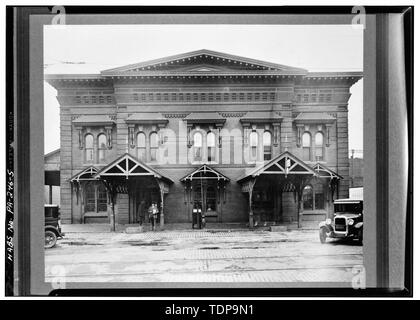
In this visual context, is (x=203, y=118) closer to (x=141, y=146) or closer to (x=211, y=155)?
(x=211, y=155)

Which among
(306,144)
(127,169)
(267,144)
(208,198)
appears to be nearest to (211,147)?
(208,198)

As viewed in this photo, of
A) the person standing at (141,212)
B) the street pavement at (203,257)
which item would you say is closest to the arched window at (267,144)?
the street pavement at (203,257)

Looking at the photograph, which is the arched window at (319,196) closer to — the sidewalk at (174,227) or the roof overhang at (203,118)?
the sidewalk at (174,227)

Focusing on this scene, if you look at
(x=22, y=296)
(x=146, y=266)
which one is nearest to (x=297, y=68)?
(x=146, y=266)

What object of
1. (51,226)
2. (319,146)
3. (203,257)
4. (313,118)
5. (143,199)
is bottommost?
(203,257)

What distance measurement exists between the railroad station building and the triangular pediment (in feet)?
0.07

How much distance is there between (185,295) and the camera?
7090 millimetres

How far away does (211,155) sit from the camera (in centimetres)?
778

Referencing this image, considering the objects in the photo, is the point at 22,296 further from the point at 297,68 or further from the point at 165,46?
the point at 297,68

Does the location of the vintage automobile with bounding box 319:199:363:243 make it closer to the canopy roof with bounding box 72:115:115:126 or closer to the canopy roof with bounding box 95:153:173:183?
the canopy roof with bounding box 95:153:173:183

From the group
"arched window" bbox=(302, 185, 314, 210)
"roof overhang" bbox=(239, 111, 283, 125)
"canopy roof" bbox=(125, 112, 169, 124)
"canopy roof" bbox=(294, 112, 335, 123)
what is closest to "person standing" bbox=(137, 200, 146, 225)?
"canopy roof" bbox=(125, 112, 169, 124)

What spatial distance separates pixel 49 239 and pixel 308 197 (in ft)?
17.4

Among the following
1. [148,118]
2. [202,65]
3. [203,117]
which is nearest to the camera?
[202,65]
